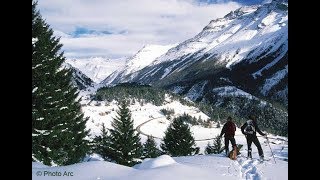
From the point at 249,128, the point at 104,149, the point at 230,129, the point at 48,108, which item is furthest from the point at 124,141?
the point at 249,128

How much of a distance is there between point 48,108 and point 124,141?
14.1 meters

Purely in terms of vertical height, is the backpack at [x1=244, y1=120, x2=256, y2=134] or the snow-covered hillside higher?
the backpack at [x1=244, y1=120, x2=256, y2=134]

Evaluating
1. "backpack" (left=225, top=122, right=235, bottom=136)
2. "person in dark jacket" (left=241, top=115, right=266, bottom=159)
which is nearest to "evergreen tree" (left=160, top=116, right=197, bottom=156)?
"backpack" (left=225, top=122, right=235, bottom=136)

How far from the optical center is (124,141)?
30.0 meters

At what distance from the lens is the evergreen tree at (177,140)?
3391cm

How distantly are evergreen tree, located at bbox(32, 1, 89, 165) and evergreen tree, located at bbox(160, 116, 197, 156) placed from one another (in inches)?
512

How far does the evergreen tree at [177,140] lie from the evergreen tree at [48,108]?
42.6ft

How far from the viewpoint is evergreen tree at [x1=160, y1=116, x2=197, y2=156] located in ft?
111

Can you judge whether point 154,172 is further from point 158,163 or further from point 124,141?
point 124,141

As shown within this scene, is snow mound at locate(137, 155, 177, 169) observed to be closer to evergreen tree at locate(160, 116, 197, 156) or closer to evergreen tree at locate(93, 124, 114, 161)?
evergreen tree at locate(93, 124, 114, 161)

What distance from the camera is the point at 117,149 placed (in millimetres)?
29875

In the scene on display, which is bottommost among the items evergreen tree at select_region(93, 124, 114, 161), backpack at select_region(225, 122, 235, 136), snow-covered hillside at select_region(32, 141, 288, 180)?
evergreen tree at select_region(93, 124, 114, 161)
